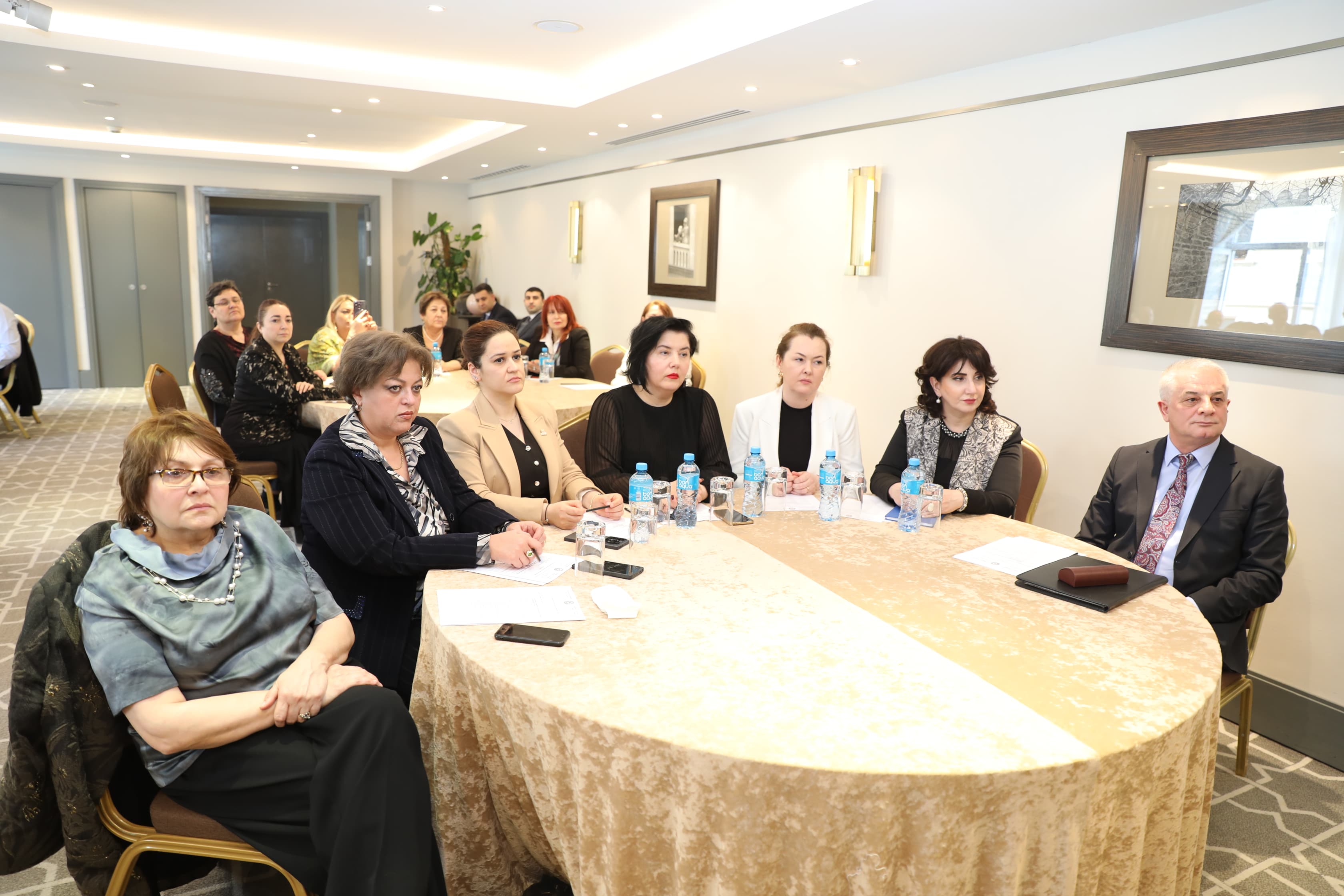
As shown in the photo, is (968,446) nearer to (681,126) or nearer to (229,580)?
(229,580)

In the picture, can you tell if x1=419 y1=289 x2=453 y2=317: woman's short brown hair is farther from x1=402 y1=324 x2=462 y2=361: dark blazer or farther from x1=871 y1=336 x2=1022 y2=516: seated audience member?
x1=871 y1=336 x2=1022 y2=516: seated audience member

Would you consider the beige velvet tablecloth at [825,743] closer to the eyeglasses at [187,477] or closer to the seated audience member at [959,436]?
the eyeglasses at [187,477]

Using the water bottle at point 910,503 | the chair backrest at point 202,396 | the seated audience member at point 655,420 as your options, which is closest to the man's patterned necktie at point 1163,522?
the water bottle at point 910,503

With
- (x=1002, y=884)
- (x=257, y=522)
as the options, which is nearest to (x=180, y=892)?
(x=257, y=522)

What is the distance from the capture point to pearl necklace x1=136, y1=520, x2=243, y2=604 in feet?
5.78

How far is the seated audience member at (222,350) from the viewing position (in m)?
5.31

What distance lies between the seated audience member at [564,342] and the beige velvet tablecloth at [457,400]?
32.6 inches

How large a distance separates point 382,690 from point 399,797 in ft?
0.76

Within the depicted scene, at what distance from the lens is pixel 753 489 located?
300cm

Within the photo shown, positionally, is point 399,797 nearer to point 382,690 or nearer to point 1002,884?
point 382,690

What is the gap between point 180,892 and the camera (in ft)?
7.54

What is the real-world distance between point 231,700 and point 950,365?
263cm

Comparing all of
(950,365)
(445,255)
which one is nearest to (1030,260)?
(950,365)

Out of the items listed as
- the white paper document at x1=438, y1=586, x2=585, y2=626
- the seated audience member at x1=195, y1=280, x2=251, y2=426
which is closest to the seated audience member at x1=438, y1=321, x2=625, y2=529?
the white paper document at x1=438, y1=586, x2=585, y2=626
